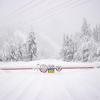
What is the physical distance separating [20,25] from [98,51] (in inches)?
194

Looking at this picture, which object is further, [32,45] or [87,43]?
[87,43]

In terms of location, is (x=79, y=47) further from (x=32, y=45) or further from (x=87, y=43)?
(x=32, y=45)

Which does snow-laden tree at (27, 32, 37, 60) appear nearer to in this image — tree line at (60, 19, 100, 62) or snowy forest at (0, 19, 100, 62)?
snowy forest at (0, 19, 100, 62)

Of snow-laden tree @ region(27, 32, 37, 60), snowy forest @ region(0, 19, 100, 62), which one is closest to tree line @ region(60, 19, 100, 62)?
snowy forest @ region(0, 19, 100, 62)

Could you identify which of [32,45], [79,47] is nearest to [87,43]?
[79,47]

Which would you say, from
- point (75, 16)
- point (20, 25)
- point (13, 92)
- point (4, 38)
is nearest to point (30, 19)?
point (20, 25)

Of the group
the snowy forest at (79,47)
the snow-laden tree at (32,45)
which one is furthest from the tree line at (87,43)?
the snow-laden tree at (32,45)

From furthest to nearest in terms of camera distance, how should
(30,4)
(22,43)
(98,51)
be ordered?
(22,43) < (98,51) < (30,4)

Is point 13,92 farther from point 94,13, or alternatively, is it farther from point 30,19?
point 94,13

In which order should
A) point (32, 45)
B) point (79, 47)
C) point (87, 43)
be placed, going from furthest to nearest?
point (79, 47) < point (87, 43) < point (32, 45)

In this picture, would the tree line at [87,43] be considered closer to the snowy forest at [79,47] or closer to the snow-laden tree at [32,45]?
the snowy forest at [79,47]

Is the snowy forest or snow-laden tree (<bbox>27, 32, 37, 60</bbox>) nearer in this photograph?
the snowy forest

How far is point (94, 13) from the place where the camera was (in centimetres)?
588

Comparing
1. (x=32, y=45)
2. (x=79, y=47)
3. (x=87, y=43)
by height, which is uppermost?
(x=87, y=43)
